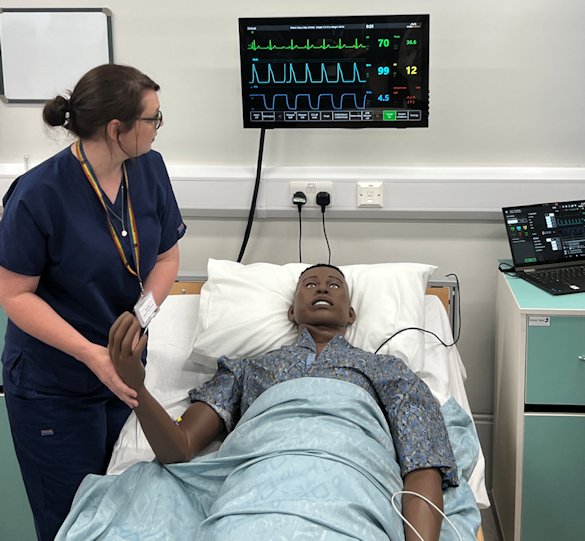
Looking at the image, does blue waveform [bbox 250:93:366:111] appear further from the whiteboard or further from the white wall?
the whiteboard

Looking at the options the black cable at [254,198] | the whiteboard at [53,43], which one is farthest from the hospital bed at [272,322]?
the whiteboard at [53,43]

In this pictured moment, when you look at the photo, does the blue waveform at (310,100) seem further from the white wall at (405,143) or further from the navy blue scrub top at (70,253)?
the navy blue scrub top at (70,253)

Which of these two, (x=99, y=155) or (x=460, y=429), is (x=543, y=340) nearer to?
(x=460, y=429)

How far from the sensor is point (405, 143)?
2.40m

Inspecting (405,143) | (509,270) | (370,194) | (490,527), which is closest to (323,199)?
(370,194)

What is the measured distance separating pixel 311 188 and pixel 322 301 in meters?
0.55

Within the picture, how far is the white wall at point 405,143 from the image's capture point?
90.4 inches

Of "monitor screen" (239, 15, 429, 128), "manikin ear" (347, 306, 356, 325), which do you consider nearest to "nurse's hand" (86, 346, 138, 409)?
"manikin ear" (347, 306, 356, 325)

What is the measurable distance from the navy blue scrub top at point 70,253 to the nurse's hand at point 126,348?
0.23m

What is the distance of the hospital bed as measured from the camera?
2029 mm

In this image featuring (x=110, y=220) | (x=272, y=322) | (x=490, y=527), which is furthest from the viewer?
(x=490, y=527)

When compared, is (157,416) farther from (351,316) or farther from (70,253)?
(351,316)

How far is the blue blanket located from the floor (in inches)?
27.0

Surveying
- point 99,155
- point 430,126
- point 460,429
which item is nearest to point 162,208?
point 99,155
